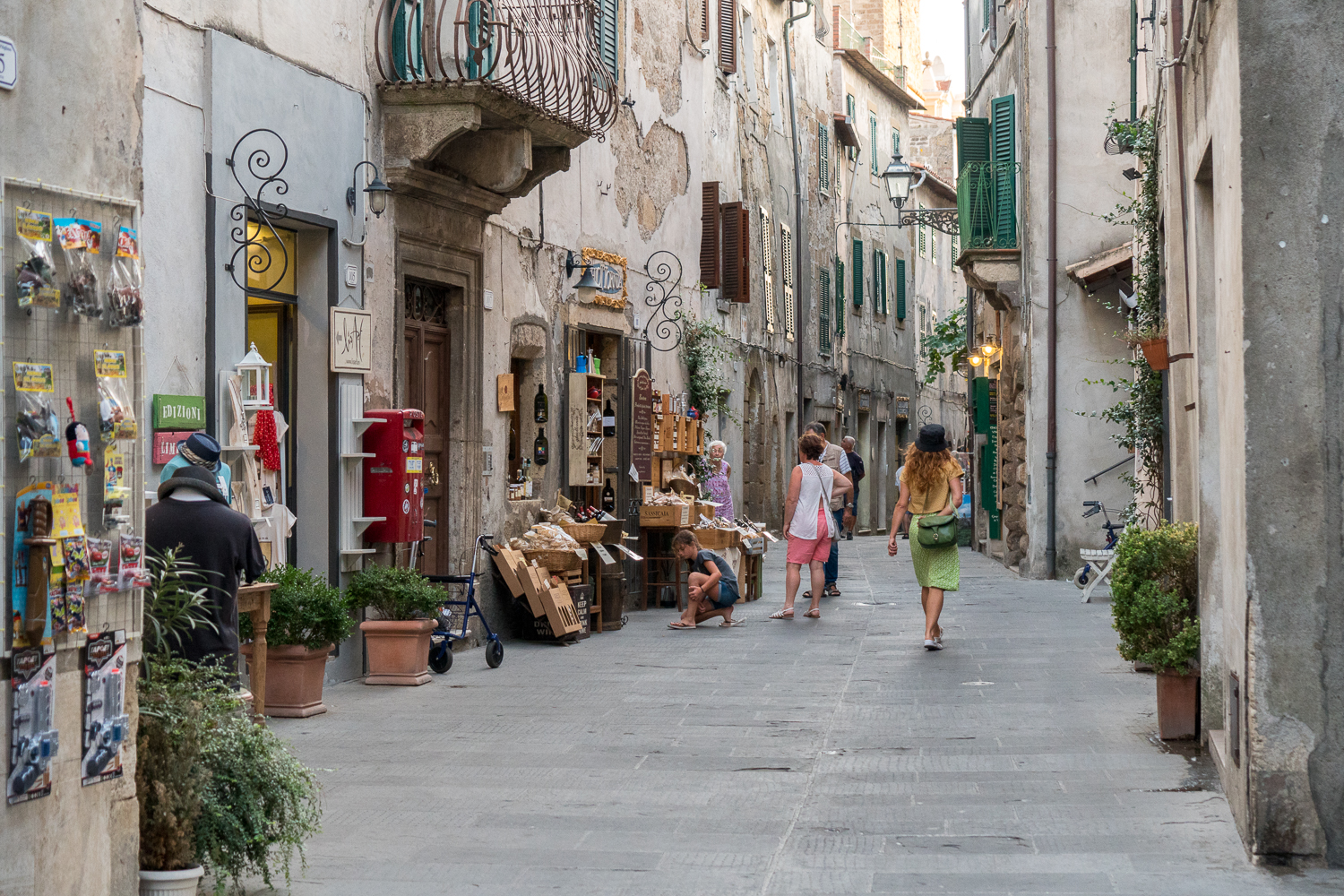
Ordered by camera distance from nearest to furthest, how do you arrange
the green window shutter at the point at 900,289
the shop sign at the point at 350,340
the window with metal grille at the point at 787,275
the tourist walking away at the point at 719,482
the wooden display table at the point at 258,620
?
the wooden display table at the point at 258,620, the shop sign at the point at 350,340, the tourist walking away at the point at 719,482, the window with metal grille at the point at 787,275, the green window shutter at the point at 900,289

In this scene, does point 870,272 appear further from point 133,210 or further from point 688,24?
point 133,210

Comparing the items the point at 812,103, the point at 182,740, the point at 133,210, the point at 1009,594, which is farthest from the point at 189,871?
the point at 812,103

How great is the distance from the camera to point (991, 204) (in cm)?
2011

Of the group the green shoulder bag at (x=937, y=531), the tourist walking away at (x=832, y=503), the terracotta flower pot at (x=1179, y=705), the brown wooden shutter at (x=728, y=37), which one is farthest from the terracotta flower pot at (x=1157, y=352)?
the brown wooden shutter at (x=728, y=37)

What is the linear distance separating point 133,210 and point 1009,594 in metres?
12.8

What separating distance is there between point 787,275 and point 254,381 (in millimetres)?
17796

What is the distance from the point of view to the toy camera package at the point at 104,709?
14.4 feet

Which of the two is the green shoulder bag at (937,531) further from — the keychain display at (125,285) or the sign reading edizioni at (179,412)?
the keychain display at (125,285)

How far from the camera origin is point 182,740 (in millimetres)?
4727

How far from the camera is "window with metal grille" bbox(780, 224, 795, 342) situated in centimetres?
2558

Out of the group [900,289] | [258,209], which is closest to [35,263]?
[258,209]

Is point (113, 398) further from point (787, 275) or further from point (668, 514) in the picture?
point (787, 275)

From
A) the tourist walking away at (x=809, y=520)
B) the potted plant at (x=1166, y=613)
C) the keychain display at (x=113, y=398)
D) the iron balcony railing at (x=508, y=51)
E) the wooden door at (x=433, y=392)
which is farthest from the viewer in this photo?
the tourist walking away at (x=809, y=520)

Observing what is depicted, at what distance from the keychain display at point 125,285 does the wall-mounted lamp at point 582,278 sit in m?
9.57
